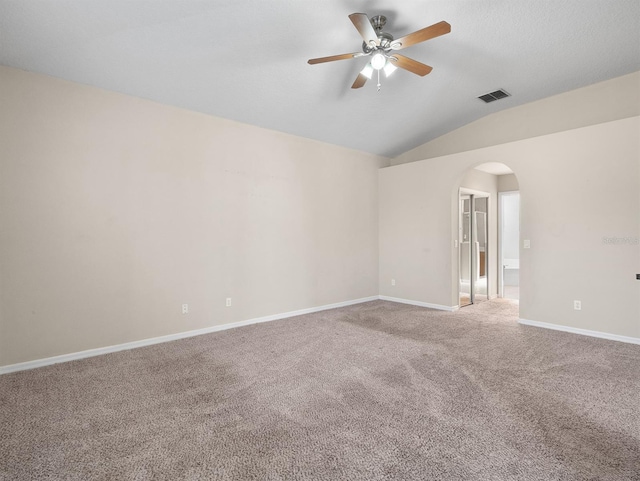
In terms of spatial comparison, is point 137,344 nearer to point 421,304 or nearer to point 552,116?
point 421,304

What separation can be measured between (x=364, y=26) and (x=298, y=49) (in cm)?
106

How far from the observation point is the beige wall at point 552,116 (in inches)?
165

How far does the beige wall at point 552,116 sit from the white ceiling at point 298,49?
200mm

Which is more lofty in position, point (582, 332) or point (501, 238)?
point (501, 238)

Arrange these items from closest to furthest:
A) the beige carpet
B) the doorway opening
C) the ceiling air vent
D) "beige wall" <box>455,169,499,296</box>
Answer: the beige carpet, the ceiling air vent, the doorway opening, "beige wall" <box>455,169,499,296</box>

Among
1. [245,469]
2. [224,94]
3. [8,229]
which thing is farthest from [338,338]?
[8,229]

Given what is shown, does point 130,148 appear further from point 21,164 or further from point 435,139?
point 435,139

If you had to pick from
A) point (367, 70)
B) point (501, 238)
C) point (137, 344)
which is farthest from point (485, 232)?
point (137, 344)

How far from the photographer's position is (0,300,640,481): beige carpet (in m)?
1.80

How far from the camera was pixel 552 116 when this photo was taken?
15.5 feet

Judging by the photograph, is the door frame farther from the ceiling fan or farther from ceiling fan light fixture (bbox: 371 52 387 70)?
ceiling fan light fixture (bbox: 371 52 387 70)

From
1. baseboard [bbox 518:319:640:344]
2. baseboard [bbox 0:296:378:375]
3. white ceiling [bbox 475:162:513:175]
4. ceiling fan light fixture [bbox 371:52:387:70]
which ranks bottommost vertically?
baseboard [bbox 518:319:640:344]

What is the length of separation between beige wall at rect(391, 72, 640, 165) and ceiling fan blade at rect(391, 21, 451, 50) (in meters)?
3.37

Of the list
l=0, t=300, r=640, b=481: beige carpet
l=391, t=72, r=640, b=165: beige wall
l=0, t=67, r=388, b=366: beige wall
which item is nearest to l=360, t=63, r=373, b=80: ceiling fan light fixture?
l=0, t=67, r=388, b=366: beige wall
